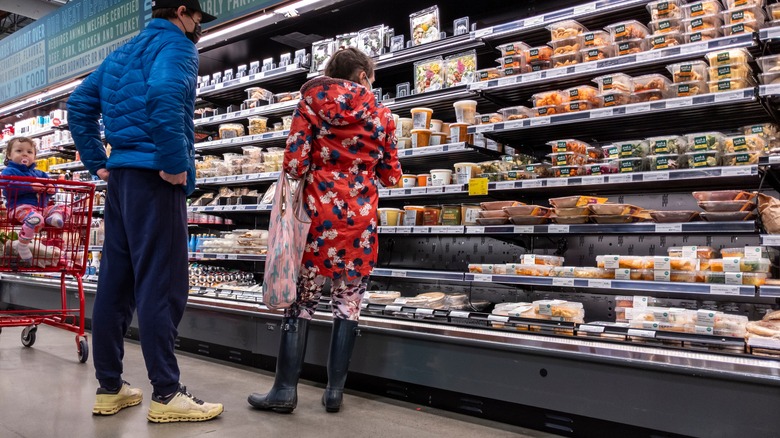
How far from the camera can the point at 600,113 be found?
124 inches

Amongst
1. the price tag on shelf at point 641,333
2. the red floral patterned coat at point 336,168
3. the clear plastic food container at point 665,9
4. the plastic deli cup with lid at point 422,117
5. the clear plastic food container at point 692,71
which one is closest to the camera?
the price tag on shelf at point 641,333

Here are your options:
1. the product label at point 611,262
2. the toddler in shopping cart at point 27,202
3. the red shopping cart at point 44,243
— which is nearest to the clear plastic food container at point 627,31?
the product label at point 611,262

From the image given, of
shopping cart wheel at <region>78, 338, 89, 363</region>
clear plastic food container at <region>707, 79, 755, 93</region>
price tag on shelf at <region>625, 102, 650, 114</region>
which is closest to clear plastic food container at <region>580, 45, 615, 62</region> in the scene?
Answer: price tag on shelf at <region>625, 102, 650, 114</region>

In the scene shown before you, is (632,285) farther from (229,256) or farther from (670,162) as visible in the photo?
(229,256)

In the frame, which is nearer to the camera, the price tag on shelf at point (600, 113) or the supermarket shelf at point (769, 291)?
the supermarket shelf at point (769, 291)

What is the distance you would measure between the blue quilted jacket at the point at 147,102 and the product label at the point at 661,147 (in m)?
2.25

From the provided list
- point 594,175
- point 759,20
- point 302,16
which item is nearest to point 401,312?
point 594,175

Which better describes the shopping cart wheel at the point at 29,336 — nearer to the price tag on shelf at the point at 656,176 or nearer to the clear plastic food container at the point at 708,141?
the price tag on shelf at the point at 656,176

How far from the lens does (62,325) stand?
13.4 ft

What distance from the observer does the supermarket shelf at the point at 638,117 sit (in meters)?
2.85

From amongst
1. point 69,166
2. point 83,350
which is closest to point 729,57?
point 83,350

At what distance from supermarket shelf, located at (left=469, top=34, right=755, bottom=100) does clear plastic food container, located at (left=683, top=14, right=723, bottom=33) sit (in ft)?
0.43

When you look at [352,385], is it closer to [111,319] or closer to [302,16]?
[111,319]

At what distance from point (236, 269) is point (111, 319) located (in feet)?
10.2
